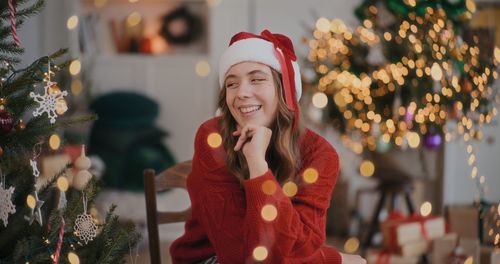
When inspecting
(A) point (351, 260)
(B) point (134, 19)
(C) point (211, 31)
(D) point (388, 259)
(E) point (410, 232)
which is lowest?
(D) point (388, 259)

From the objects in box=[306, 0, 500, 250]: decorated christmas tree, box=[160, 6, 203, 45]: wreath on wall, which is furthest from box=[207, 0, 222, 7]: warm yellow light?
box=[306, 0, 500, 250]: decorated christmas tree

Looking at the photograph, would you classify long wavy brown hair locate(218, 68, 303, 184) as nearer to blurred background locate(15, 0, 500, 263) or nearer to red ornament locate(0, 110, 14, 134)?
red ornament locate(0, 110, 14, 134)

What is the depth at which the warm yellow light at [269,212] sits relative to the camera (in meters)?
1.48

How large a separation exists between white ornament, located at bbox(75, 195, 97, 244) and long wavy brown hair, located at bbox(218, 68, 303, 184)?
348 mm

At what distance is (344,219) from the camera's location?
15.1ft

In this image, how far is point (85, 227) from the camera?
1.47 m

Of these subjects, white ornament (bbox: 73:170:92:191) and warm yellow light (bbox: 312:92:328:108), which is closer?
white ornament (bbox: 73:170:92:191)

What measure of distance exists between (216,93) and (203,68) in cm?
21

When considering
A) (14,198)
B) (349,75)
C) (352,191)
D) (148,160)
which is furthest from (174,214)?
(352,191)

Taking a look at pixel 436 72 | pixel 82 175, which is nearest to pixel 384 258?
pixel 436 72

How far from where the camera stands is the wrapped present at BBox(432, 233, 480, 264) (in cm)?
229

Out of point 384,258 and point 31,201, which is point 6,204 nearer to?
point 31,201

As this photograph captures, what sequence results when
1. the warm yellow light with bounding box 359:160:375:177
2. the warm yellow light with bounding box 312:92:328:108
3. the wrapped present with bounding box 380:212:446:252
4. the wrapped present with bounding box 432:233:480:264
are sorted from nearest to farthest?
the wrapped present with bounding box 432:233:480:264 < the wrapped present with bounding box 380:212:446:252 < the warm yellow light with bounding box 312:92:328:108 < the warm yellow light with bounding box 359:160:375:177

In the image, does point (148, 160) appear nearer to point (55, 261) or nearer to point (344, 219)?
point (344, 219)
